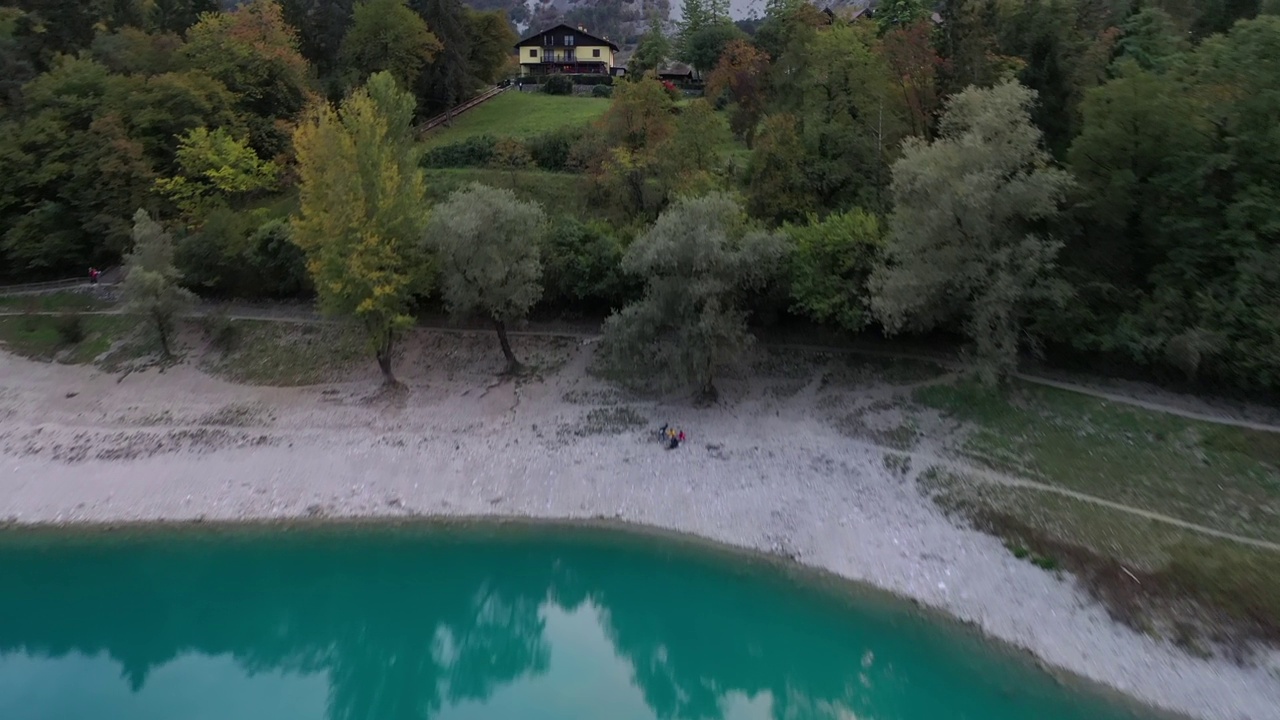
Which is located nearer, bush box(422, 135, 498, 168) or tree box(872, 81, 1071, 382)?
tree box(872, 81, 1071, 382)

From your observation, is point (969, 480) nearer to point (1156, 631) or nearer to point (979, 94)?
point (1156, 631)

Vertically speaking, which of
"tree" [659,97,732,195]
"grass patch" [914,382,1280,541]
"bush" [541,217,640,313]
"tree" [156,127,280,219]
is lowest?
"grass patch" [914,382,1280,541]

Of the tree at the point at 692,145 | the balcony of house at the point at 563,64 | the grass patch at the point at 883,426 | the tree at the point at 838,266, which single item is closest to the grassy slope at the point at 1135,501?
the grass patch at the point at 883,426

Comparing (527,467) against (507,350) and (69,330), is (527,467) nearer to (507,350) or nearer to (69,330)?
(507,350)

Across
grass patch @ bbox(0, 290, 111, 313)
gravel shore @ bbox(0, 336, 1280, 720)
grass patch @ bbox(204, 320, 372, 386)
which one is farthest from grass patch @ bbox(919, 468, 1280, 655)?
grass patch @ bbox(0, 290, 111, 313)

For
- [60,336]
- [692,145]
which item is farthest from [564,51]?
[60,336]

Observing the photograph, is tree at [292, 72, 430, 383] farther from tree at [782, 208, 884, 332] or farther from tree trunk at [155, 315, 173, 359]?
tree at [782, 208, 884, 332]
